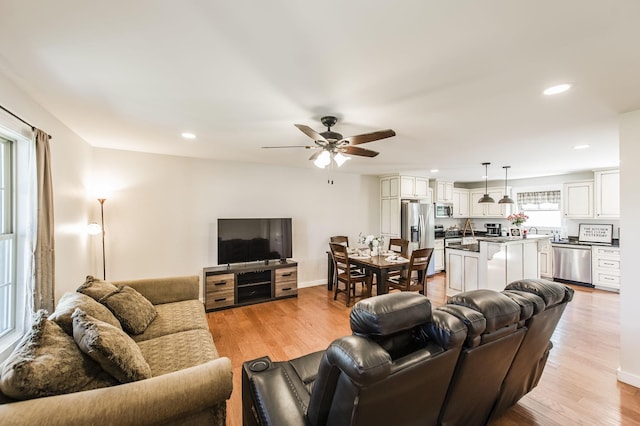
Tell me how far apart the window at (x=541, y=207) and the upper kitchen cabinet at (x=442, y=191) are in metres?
1.61

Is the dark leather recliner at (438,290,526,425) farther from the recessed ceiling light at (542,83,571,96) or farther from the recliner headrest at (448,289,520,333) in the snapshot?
the recessed ceiling light at (542,83,571,96)

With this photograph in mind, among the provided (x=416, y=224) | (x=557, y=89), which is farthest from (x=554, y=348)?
(x=416, y=224)

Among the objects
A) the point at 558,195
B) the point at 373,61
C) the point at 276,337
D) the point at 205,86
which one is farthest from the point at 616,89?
the point at 558,195

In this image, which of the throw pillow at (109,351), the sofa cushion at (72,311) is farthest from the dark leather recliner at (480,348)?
the sofa cushion at (72,311)

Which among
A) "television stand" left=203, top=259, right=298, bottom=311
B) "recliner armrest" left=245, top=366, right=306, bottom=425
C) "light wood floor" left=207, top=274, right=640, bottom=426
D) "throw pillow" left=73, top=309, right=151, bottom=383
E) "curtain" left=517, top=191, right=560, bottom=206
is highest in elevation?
"curtain" left=517, top=191, right=560, bottom=206

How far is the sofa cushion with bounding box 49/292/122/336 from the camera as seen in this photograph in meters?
1.59

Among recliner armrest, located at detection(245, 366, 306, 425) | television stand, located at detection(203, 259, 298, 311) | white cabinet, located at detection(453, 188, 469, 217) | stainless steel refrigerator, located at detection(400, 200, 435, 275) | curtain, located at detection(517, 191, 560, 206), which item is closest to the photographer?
recliner armrest, located at detection(245, 366, 306, 425)

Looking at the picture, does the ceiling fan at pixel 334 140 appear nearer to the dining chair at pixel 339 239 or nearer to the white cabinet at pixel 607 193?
the dining chair at pixel 339 239

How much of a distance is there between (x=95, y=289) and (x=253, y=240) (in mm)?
2433

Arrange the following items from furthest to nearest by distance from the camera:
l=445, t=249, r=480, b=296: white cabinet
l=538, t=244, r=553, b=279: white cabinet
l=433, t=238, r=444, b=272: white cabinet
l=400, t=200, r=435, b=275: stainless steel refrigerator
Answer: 1. l=433, t=238, r=444, b=272: white cabinet
2. l=400, t=200, r=435, b=275: stainless steel refrigerator
3. l=538, t=244, r=553, b=279: white cabinet
4. l=445, t=249, r=480, b=296: white cabinet

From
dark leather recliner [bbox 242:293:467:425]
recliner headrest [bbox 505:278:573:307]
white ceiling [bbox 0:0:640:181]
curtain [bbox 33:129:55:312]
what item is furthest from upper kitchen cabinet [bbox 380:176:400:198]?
curtain [bbox 33:129:55:312]

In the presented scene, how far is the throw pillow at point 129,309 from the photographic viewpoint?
2215 millimetres

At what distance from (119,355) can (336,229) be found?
4646 mm

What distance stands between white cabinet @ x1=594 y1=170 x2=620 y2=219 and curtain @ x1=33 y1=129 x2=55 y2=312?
8.36 metres
